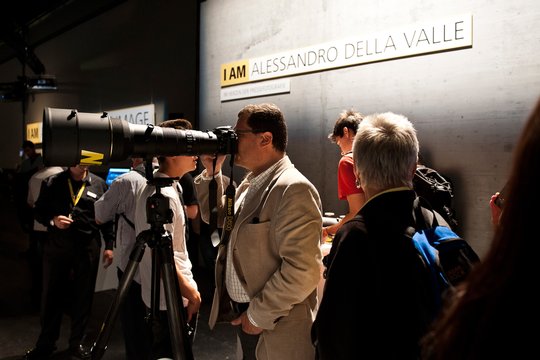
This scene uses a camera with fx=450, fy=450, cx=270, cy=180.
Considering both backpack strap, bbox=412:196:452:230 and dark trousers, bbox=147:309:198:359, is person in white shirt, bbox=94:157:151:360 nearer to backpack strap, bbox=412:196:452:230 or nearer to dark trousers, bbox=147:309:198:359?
dark trousers, bbox=147:309:198:359

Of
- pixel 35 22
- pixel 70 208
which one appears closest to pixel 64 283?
pixel 70 208

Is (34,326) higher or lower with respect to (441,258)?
lower

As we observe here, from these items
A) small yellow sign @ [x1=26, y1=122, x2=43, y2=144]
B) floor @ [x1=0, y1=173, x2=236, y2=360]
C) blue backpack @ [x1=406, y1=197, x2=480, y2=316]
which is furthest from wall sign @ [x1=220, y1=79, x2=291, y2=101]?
small yellow sign @ [x1=26, y1=122, x2=43, y2=144]

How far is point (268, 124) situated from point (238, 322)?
0.73 m

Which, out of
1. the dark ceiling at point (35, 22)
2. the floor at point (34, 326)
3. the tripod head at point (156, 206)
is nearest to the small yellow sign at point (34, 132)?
the dark ceiling at point (35, 22)

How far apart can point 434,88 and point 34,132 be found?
8834 mm

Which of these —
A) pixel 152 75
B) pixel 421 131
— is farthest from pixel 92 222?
pixel 152 75

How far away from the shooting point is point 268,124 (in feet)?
5.48

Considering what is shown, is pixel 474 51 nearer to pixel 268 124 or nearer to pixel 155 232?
pixel 268 124

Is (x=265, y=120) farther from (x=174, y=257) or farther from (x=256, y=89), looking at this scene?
(x=256, y=89)

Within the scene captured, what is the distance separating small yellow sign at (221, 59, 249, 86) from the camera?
4551mm

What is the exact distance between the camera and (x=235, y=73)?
4.67m

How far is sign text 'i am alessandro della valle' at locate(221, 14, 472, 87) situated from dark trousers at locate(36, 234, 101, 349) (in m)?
2.23

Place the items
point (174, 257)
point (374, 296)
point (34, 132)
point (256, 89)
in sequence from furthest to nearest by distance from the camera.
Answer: point (34, 132)
point (256, 89)
point (174, 257)
point (374, 296)
